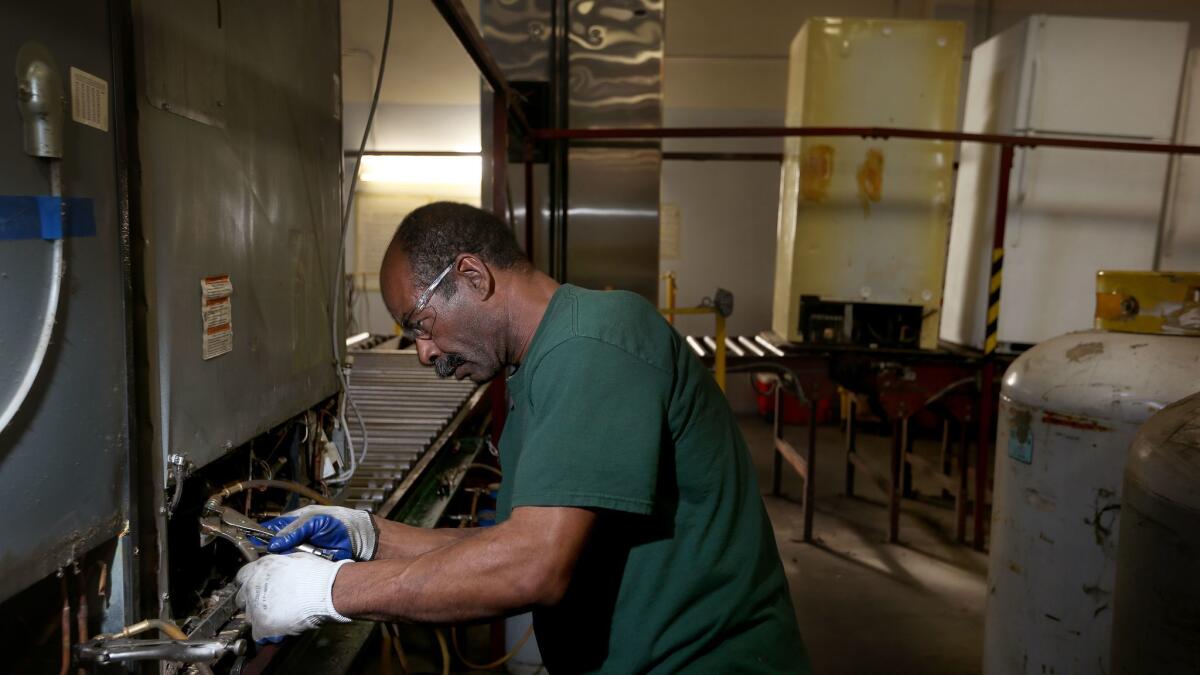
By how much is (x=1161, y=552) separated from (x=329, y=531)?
1.50 metres

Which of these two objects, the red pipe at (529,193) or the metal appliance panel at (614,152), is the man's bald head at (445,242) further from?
the metal appliance panel at (614,152)

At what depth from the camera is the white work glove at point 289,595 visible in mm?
938

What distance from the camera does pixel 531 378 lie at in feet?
3.20

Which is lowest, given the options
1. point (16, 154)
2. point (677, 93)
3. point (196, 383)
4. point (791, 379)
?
point (791, 379)

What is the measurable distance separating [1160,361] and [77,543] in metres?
2.37

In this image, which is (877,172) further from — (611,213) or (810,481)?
(810,481)

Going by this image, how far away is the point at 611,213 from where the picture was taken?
133 inches

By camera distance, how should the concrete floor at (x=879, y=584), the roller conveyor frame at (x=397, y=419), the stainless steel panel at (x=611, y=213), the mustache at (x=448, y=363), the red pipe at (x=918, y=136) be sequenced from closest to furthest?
1. the mustache at (x=448, y=363)
2. the roller conveyor frame at (x=397, y=419)
3. the concrete floor at (x=879, y=584)
4. the red pipe at (x=918, y=136)
5. the stainless steel panel at (x=611, y=213)

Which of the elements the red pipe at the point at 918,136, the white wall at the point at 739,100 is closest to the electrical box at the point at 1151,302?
the red pipe at the point at 918,136

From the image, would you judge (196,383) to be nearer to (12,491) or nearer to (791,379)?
(12,491)

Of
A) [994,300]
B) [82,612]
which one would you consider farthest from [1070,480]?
[82,612]

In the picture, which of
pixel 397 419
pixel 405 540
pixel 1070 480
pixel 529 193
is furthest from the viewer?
pixel 529 193

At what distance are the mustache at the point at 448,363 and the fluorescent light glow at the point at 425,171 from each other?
17.9 feet

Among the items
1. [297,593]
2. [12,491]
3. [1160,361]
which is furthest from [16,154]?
[1160,361]
